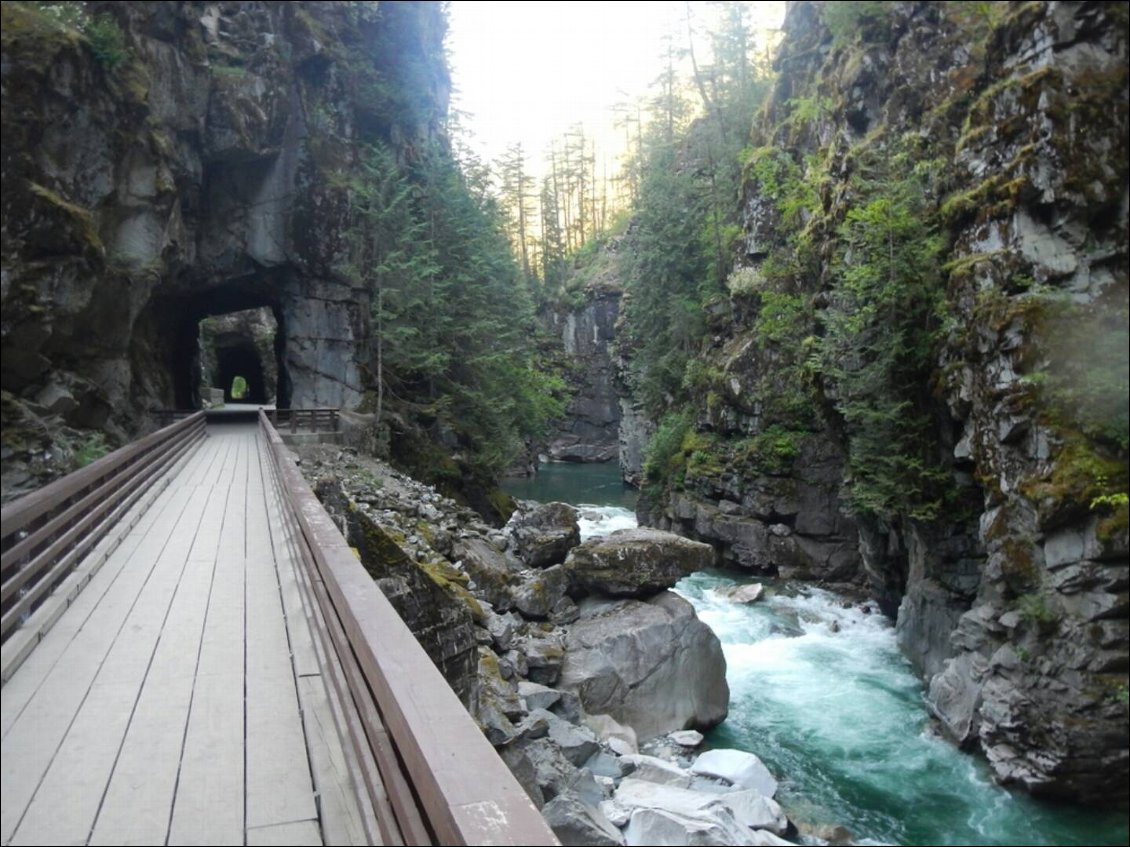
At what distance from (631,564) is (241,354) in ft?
161

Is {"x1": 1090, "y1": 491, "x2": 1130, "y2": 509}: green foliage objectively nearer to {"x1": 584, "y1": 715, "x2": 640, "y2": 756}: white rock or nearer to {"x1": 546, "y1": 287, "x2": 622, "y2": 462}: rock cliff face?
{"x1": 584, "y1": 715, "x2": 640, "y2": 756}: white rock

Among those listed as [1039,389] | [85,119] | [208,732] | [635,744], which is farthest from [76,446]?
[1039,389]

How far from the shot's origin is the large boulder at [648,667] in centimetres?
1140

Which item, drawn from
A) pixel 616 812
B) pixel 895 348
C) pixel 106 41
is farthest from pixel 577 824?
pixel 106 41

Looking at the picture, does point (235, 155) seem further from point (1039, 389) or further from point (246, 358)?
point (246, 358)

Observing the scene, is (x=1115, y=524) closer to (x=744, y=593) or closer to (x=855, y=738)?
(x=855, y=738)

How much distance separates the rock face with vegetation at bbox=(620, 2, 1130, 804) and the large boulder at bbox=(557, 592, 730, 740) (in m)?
4.18

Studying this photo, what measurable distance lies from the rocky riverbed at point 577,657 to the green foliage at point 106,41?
12.1m

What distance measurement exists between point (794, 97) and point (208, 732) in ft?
101

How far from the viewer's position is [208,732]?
352 cm

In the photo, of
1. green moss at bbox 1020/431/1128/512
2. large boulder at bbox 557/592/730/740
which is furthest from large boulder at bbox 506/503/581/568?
green moss at bbox 1020/431/1128/512

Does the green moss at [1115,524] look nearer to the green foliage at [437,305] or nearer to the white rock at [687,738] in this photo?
the white rock at [687,738]

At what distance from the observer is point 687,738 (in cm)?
1128

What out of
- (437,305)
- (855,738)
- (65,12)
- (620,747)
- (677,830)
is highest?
(65,12)
